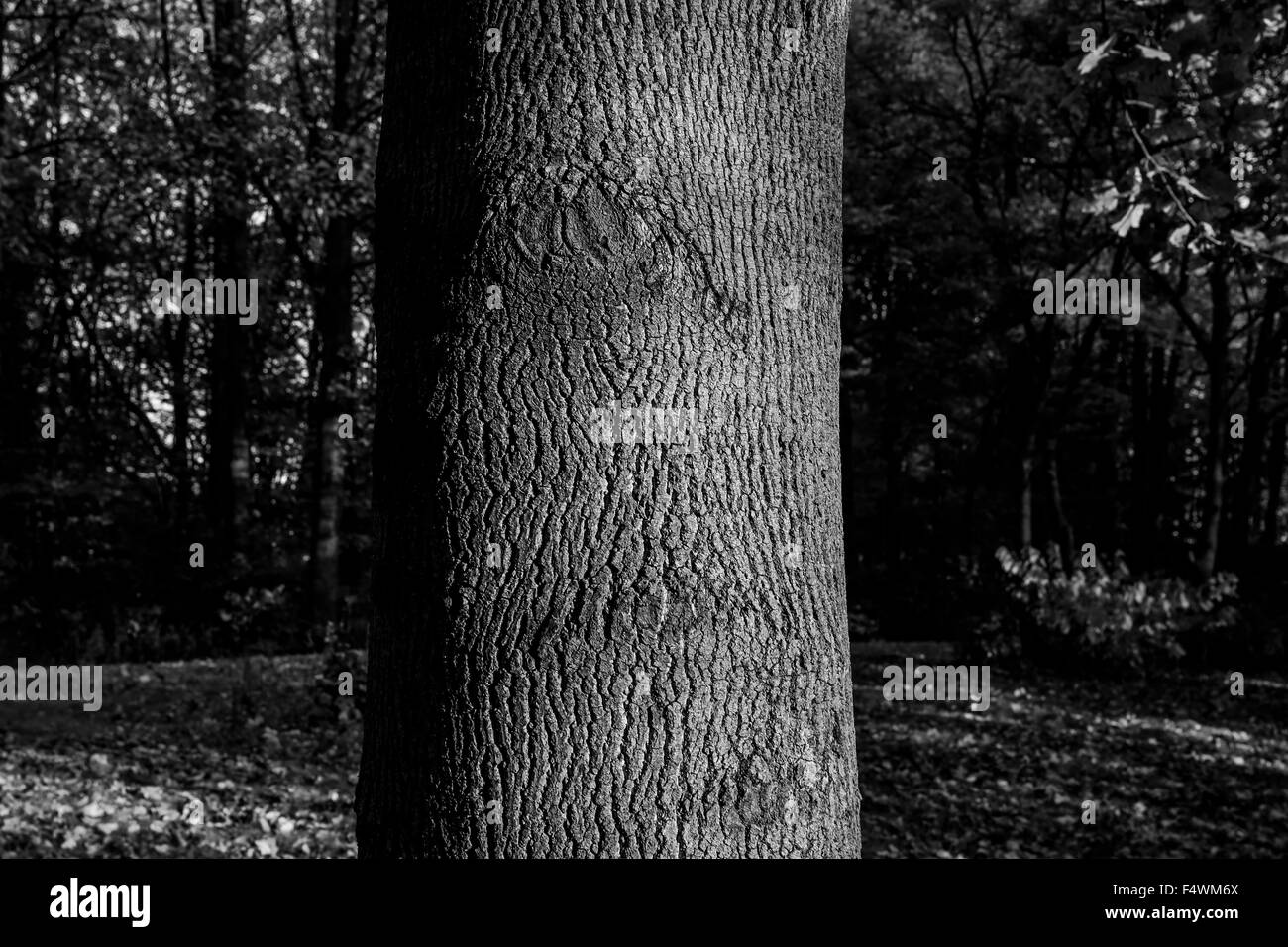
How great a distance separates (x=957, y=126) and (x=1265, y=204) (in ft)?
37.5

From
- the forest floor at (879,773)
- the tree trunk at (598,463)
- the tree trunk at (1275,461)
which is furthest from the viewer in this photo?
the tree trunk at (1275,461)

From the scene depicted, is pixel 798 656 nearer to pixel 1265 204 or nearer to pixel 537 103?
pixel 537 103

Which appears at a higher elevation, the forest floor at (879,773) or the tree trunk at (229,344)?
the tree trunk at (229,344)

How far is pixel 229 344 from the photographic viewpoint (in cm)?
1772

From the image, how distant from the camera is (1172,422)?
92.1 feet

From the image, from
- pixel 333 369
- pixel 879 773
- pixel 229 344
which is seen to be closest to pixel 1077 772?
pixel 879 773

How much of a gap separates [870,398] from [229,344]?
13.3 m

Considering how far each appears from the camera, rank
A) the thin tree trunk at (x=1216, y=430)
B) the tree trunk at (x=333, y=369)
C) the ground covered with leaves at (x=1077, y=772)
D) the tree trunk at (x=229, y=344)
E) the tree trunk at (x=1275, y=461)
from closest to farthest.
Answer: the ground covered with leaves at (x=1077, y=772), the tree trunk at (x=229, y=344), the tree trunk at (x=333, y=369), the thin tree trunk at (x=1216, y=430), the tree trunk at (x=1275, y=461)

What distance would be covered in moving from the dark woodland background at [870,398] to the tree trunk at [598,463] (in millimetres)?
3277

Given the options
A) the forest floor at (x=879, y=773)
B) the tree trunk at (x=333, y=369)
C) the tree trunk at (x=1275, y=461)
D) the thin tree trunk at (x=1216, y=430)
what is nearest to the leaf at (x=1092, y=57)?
the forest floor at (x=879, y=773)

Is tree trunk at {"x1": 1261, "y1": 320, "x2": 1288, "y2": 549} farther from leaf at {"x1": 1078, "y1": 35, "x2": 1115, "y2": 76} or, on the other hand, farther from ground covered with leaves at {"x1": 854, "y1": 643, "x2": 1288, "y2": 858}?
leaf at {"x1": 1078, "y1": 35, "x2": 1115, "y2": 76}

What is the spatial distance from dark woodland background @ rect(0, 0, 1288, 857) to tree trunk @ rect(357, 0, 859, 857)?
3.28 m

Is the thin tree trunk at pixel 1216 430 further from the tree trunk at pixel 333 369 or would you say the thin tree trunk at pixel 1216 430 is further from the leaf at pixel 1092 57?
the leaf at pixel 1092 57

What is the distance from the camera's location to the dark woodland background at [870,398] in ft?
23.0
